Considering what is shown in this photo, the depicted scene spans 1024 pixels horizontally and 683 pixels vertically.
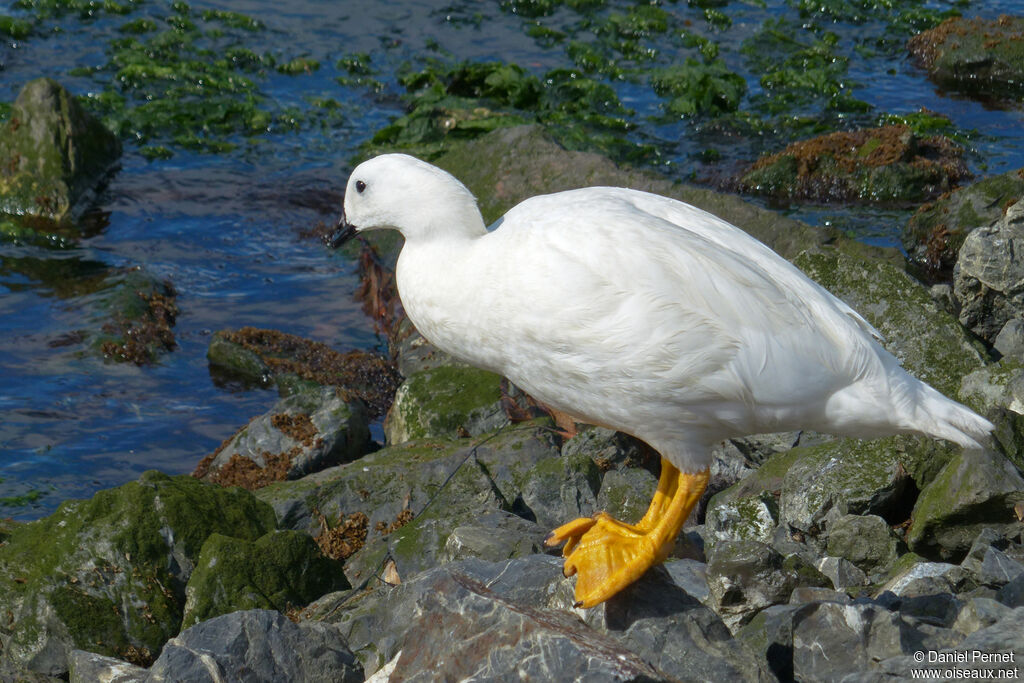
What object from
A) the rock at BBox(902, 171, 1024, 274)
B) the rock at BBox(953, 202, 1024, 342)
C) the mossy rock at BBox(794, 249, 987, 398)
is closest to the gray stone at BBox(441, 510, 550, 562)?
the mossy rock at BBox(794, 249, 987, 398)

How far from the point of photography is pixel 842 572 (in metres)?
5.80

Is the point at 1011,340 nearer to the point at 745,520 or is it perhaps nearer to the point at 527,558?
the point at 745,520

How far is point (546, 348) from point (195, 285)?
834 cm

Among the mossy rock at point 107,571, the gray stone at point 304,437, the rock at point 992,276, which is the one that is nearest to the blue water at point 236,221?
the gray stone at point 304,437

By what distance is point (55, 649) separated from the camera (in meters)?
6.26

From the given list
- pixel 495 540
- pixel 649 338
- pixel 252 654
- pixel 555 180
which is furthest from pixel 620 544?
pixel 555 180

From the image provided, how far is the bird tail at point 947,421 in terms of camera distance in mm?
5059

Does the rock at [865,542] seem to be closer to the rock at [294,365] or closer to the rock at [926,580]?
the rock at [926,580]

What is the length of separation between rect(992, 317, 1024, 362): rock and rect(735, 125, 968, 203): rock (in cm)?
508

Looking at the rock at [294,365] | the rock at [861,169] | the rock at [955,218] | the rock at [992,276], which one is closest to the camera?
the rock at [992,276]

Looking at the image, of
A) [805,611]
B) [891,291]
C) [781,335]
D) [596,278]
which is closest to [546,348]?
[596,278]

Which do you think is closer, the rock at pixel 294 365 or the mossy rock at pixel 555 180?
the mossy rock at pixel 555 180

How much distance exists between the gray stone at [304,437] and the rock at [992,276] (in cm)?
503

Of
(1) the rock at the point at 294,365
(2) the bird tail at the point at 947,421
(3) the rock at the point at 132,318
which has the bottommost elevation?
(1) the rock at the point at 294,365
